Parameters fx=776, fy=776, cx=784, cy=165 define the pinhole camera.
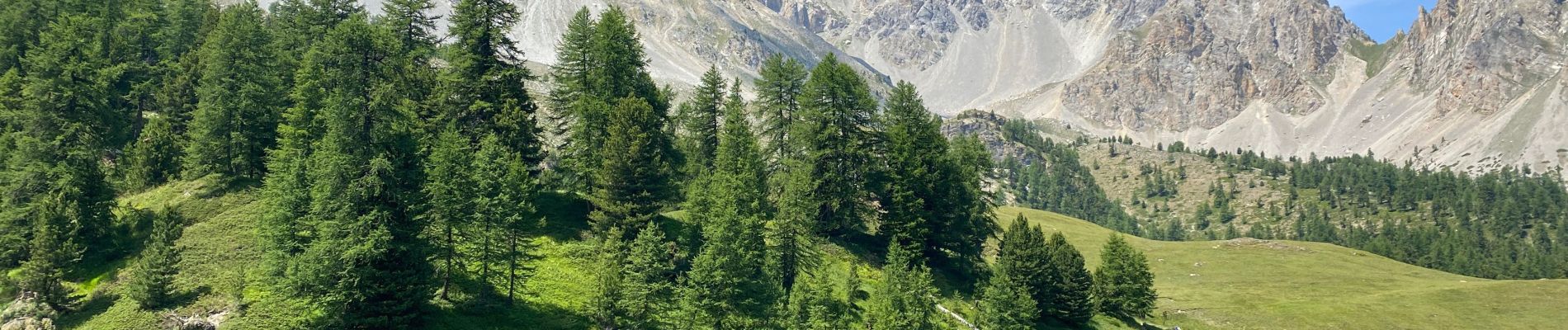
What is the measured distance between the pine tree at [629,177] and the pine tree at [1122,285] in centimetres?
4216

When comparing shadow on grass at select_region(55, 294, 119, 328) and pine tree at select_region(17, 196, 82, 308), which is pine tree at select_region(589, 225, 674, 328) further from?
pine tree at select_region(17, 196, 82, 308)

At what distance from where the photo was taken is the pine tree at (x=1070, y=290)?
62719mm

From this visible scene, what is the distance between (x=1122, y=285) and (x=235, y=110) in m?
71.6

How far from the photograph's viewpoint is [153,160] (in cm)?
5300

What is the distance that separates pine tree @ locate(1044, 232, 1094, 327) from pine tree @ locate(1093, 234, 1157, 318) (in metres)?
6.32

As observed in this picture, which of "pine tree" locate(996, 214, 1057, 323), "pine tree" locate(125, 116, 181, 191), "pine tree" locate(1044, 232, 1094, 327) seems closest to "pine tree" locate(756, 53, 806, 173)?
"pine tree" locate(996, 214, 1057, 323)

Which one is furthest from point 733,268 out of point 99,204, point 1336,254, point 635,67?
point 1336,254

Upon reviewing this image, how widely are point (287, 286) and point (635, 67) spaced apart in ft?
93.7

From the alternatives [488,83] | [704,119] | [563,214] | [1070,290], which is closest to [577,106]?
[488,83]

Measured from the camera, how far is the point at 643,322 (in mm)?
43719

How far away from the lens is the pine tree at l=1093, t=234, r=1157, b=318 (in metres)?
70.9

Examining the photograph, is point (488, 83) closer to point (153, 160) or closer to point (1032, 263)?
point (153, 160)

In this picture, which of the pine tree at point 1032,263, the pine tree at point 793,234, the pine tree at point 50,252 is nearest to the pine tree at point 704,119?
the pine tree at point 793,234

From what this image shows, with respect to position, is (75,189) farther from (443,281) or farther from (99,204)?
(443,281)
